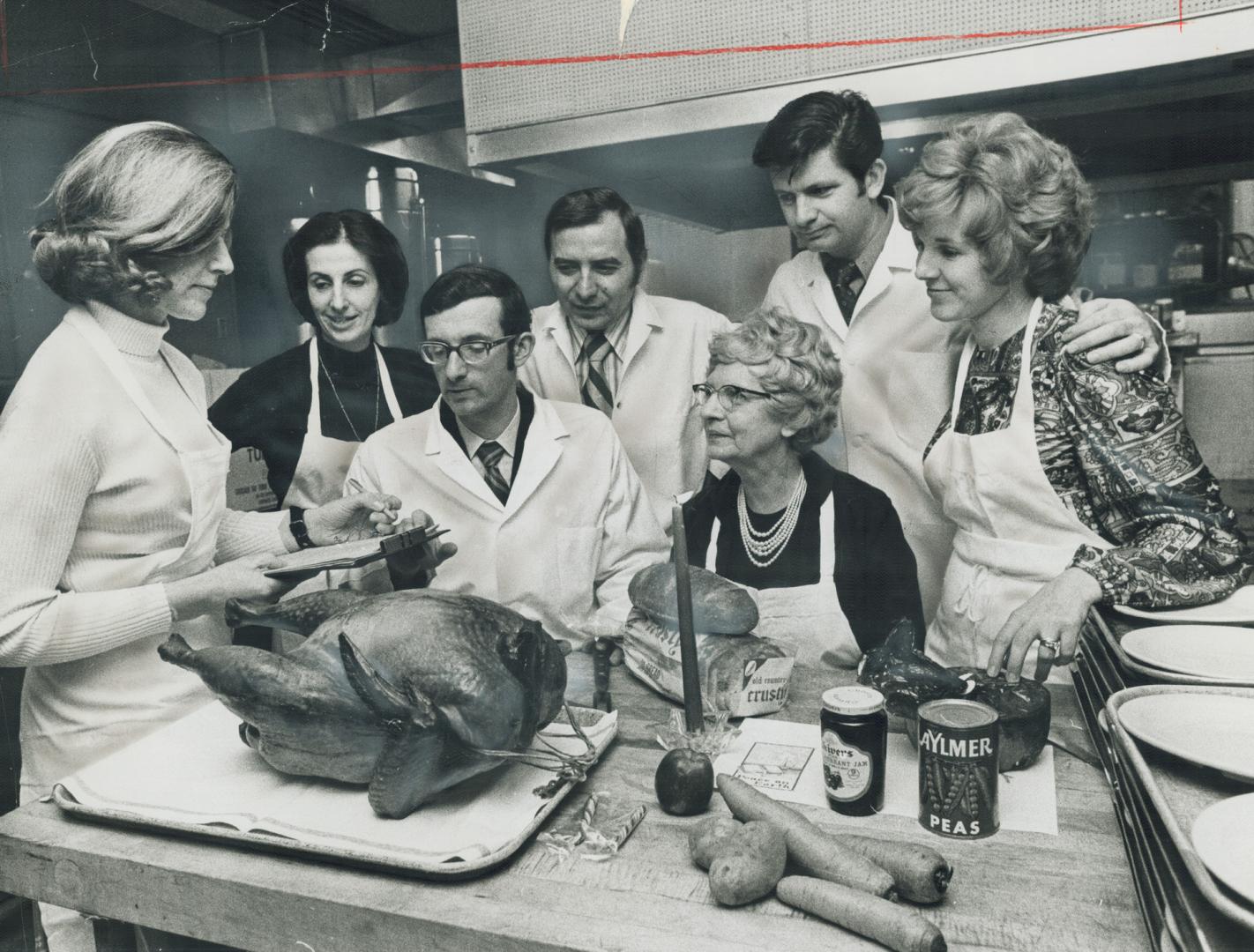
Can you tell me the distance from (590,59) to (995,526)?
1306 millimetres

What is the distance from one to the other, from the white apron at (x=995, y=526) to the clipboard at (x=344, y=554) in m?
1.08

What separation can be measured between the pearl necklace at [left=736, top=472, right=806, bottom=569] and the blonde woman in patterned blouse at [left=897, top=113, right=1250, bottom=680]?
0.28 metres

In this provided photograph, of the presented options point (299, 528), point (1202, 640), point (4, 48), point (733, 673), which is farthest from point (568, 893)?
point (4, 48)

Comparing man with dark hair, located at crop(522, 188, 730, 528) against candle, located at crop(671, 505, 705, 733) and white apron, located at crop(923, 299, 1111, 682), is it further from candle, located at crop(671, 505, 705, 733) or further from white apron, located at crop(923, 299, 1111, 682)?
candle, located at crop(671, 505, 705, 733)

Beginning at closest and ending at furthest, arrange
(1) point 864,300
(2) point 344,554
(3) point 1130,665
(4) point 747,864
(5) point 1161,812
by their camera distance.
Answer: (5) point 1161,812
(4) point 747,864
(3) point 1130,665
(2) point 344,554
(1) point 864,300

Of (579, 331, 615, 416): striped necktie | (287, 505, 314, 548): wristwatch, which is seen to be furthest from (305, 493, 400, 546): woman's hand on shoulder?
(579, 331, 615, 416): striped necktie

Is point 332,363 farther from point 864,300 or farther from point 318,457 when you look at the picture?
point 864,300

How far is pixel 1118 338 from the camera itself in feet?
5.18

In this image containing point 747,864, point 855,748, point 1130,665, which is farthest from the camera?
point 1130,665

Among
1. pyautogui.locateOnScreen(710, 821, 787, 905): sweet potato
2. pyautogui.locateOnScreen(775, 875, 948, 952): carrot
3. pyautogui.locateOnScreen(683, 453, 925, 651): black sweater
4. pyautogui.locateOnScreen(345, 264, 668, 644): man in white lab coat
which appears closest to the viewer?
pyautogui.locateOnScreen(775, 875, 948, 952): carrot

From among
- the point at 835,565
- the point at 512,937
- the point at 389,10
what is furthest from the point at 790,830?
the point at 389,10

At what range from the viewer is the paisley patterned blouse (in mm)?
1521

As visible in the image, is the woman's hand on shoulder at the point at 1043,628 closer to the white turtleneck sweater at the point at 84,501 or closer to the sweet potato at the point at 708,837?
the sweet potato at the point at 708,837

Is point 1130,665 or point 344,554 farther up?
point 344,554
